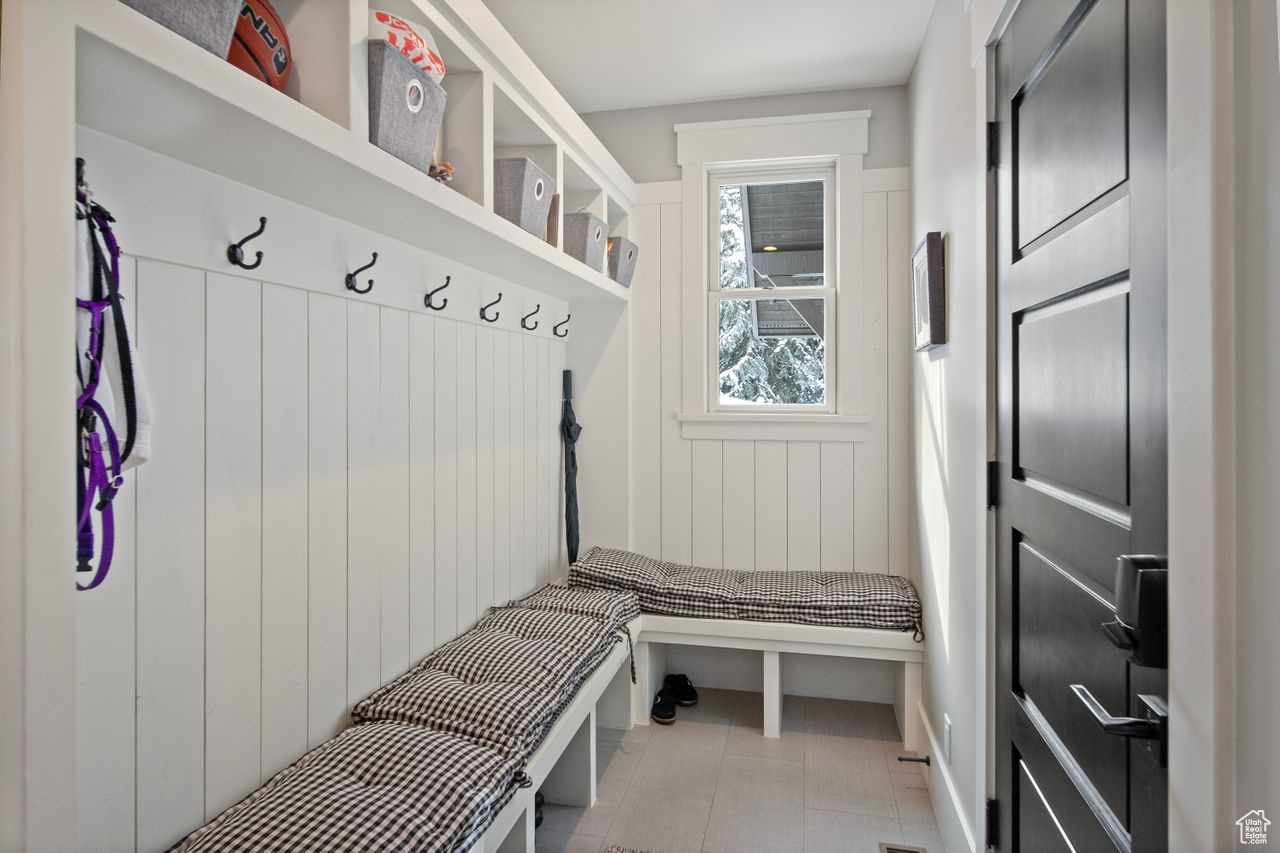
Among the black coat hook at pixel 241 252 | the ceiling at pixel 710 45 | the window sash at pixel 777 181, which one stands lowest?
the black coat hook at pixel 241 252

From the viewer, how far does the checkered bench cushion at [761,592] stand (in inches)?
105

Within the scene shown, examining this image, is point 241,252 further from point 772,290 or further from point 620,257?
point 772,290

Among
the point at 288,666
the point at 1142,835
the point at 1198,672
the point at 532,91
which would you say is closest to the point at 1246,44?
the point at 1198,672

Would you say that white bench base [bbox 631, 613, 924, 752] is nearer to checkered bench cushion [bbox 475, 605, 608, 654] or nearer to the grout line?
checkered bench cushion [bbox 475, 605, 608, 654]

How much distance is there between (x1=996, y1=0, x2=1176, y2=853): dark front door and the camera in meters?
0.91

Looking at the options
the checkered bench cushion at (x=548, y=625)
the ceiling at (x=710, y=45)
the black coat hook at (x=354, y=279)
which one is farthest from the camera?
the ceiling at (x=710, y=45)

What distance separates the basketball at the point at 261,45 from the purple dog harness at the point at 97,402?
0.30 meters

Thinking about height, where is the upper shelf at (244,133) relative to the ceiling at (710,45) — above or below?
below

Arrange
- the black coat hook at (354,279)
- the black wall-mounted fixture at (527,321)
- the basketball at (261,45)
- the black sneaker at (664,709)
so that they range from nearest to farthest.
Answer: the basketball at (261,45) → the black coat hook at (354,279) → the black wall-mounted fixture at (527,321) → the black sneaker at (664,709)

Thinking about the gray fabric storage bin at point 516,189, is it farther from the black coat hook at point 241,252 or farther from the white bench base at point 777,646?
the white bench base at point 777,646

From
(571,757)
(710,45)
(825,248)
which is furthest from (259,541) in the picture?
(825,248)

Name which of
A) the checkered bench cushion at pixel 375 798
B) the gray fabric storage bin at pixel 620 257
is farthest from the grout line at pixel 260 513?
the gray fabric storage bin at pixel 620 257

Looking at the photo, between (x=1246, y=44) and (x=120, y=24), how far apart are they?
1207 mm

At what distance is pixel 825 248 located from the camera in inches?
121
